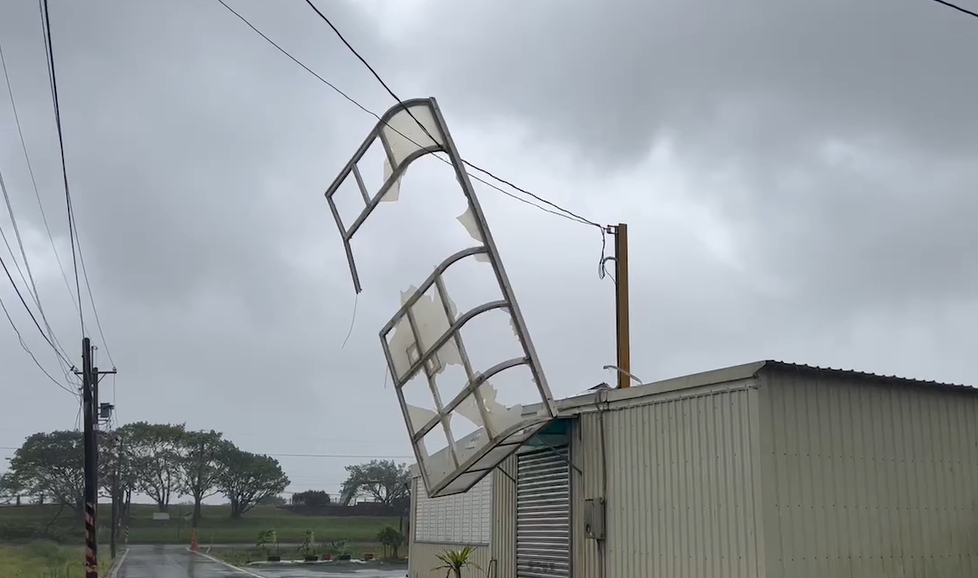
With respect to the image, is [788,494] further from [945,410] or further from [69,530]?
[69,530]

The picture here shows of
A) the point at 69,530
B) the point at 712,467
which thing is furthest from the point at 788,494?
the point at 69,530

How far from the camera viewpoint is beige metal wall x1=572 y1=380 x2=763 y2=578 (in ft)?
30.7

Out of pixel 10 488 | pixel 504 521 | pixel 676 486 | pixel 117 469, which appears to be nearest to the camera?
pixel 676 486

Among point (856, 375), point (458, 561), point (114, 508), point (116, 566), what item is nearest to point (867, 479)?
point (856, 375)

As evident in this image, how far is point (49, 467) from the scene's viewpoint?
8731 centimetres

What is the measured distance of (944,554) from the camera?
10.2m

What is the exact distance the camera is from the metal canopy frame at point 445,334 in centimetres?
1119

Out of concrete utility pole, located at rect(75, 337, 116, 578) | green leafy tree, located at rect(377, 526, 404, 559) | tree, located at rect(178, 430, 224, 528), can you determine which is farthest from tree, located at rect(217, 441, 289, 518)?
concrete utility pole, located at rect(75, 337, 116, 578)

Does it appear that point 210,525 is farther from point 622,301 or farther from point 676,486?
point 676,486

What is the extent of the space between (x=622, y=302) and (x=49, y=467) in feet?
272

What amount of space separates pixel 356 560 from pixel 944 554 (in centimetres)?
3727

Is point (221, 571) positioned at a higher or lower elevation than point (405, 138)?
lower

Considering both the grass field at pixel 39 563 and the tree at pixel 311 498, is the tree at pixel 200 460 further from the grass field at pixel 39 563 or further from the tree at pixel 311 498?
the grass field at pixel 39 563

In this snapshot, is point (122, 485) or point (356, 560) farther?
point (122, 485)
